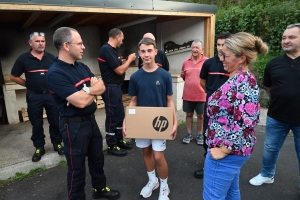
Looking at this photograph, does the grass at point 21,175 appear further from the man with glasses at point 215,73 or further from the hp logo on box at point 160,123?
the man with glasses at point 215,73

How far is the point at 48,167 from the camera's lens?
140 inches

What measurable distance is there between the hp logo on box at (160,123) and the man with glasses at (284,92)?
1293 mm

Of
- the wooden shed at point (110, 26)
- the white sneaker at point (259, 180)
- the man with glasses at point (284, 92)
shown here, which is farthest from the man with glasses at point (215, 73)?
the wooden shed at point (110, 26)

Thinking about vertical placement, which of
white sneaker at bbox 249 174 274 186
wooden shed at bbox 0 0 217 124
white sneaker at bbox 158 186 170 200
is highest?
wooden shed at bbox 0 0 217 124

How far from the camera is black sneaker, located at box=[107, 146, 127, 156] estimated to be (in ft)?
12.6

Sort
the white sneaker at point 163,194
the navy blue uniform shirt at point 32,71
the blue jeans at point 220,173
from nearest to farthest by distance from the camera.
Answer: the blue jeans at point 220,173 → the white sneaker at point 163,194 → the navy blue uniform shirt at point 32,71

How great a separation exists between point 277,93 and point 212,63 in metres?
0.82

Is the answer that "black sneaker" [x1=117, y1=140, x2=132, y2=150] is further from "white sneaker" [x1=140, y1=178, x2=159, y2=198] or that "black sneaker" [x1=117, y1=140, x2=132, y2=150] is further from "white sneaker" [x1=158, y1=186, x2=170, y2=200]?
"white sneaker" [x1=158, y1=186, x2=170, y2=200]

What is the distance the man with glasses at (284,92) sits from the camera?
2.38m

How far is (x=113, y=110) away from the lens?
3.78 m

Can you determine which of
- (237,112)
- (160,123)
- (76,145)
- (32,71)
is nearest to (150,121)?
(160,123)

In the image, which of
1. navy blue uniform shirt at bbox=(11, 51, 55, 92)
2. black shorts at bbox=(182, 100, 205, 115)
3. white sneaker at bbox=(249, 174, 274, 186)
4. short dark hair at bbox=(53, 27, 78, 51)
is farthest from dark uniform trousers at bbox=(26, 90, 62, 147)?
white sneaker at bbox=(249, 174, 274, 186)

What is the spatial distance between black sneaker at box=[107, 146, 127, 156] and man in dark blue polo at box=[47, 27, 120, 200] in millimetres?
1427

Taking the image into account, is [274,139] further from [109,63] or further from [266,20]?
[266,20]
